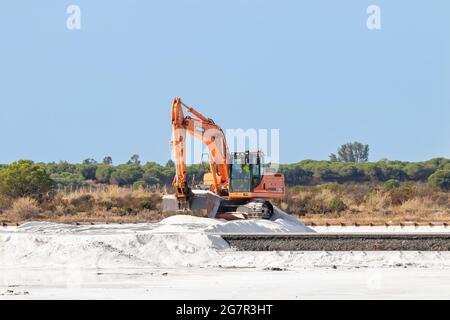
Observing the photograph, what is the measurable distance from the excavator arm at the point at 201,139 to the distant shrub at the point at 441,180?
37.7 metres

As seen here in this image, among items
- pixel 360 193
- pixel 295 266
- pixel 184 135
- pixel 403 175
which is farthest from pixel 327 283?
pixel 403 175

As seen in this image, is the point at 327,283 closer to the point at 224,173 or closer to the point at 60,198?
the point at 224,173

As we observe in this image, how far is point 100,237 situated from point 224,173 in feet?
37.7

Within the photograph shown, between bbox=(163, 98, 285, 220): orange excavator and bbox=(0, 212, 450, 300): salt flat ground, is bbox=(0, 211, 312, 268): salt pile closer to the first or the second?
bbox=(0, 212, 450, 300): salt flat ground

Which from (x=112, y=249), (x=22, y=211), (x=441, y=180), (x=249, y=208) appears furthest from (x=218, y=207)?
(x=441, y=180)

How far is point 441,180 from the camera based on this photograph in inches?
2931

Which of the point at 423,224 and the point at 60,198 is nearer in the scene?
Answer: the point at 423,224

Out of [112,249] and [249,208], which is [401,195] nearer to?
[249,208]

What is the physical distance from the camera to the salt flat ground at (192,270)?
18859mm

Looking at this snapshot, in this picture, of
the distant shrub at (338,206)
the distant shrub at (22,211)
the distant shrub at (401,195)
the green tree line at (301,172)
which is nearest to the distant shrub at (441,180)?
the green tree line at (301,172)

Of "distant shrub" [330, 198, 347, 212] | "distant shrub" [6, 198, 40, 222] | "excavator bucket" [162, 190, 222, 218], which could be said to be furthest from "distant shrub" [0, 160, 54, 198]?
"excavator bucket" [162, 190, 222, 218]

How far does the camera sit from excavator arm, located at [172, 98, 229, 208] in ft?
113

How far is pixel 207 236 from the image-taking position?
26469 millimetres

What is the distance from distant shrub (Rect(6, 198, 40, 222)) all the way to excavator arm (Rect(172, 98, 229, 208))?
41.0 ft
